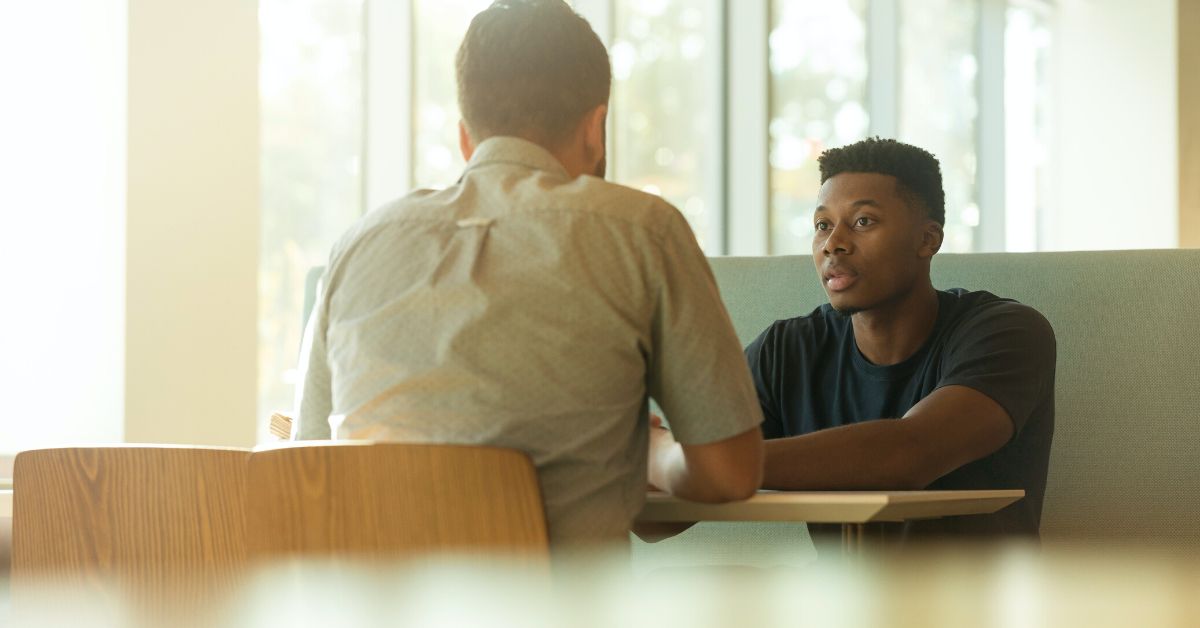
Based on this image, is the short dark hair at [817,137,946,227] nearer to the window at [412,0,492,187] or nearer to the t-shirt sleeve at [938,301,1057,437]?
the t-shirt sleeve at [938,301,1057,437]

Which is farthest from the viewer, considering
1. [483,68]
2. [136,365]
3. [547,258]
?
[136,365]

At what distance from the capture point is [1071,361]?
2.46 metres

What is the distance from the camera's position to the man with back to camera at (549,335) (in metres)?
1.14

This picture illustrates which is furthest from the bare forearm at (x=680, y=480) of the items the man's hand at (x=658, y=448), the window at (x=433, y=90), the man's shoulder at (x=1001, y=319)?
the window at (x=433, y=90)

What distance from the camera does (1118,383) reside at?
2.42 meters

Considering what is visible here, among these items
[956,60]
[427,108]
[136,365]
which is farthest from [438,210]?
[956,60]

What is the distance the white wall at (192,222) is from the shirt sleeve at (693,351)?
A: 2027mm

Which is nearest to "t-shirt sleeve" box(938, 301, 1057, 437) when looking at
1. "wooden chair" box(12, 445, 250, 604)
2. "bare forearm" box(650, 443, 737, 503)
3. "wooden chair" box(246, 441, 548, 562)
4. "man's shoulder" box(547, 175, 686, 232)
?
"bare forearm" box(650, 443, 737, 503)

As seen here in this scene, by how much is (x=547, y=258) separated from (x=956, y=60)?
6.47 metres

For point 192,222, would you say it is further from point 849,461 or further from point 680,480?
point 680,480

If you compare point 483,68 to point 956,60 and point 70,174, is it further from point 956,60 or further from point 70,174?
point 956,60

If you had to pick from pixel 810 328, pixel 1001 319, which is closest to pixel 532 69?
pixel 1001 319

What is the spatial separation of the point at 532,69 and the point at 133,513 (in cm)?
53

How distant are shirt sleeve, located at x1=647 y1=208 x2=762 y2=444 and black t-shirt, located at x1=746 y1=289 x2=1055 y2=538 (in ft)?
2.26
